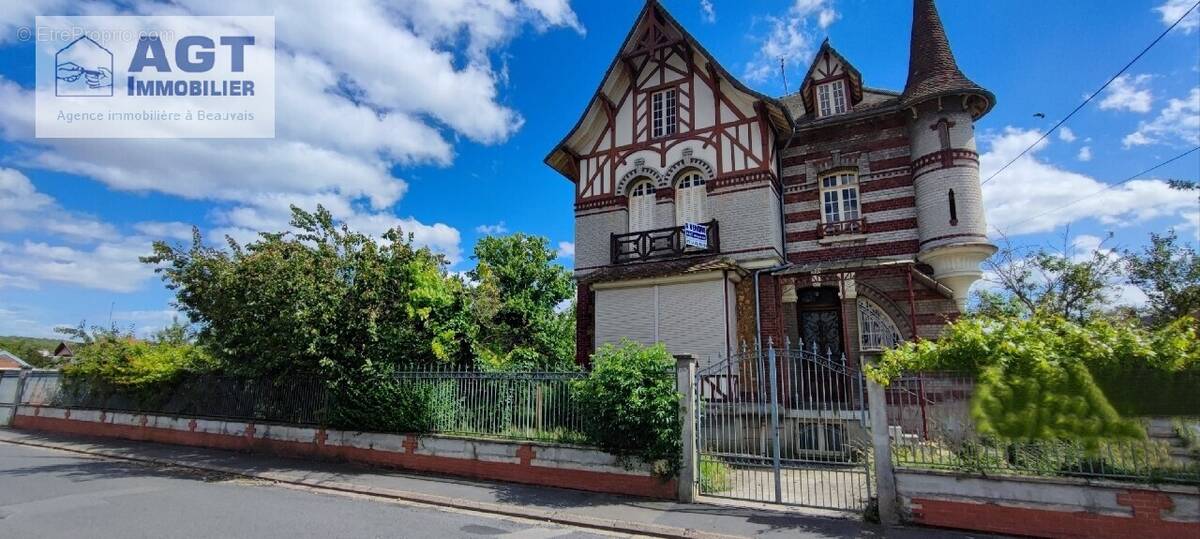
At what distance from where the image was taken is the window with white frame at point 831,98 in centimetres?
1570

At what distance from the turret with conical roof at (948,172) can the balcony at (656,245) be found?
5.12m

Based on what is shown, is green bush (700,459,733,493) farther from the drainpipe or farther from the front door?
the front door

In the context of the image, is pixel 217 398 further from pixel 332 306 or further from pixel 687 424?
pixel 687 424

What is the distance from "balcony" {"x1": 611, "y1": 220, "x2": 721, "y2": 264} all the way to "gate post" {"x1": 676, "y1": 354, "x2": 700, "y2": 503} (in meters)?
6.70

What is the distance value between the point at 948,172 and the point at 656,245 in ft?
24.3

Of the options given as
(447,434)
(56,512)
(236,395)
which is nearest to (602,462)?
(447,434)

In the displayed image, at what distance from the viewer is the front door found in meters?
14.3

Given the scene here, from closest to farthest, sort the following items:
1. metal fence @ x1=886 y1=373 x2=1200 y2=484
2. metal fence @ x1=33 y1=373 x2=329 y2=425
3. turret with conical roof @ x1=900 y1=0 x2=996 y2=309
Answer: metal fence @ x1=886 y1=373 x2=1200 y2=484 < metal fence @ x1=33 y1=373 x2=329 y2=425 < turret with conical roof @ x1=900 y1=0 x2=996 y2=309

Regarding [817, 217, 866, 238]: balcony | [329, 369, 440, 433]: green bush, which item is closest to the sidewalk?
[329, 369, 440, 433]: green bush

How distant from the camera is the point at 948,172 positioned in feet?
43.9

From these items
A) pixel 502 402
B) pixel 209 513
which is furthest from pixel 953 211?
pixel 209 513

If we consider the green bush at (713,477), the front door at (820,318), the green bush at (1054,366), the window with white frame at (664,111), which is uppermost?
the window with white frame at (664,111)

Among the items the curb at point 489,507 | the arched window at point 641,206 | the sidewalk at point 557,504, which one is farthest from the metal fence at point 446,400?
the arched window at point 641,206

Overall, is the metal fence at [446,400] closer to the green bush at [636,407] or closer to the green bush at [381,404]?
the green bush at [381,404]
